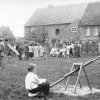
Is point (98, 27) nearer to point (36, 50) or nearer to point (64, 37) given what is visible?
point (64, 37)

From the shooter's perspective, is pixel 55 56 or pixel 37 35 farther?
pixel 37 35

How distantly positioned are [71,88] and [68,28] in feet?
171

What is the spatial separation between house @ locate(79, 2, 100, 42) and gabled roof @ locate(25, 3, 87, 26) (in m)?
10.4

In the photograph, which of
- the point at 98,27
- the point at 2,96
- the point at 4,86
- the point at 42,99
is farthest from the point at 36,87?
the point at 98,27

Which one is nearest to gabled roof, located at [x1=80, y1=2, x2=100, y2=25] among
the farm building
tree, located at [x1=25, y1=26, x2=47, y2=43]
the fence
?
the farm building

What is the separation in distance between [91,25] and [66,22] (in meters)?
12.6

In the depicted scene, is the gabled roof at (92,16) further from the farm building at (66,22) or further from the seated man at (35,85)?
the seated man at (35,85)

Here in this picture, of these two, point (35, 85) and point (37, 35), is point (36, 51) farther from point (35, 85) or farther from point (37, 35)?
point (37, 35)

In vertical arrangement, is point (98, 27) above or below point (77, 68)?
above

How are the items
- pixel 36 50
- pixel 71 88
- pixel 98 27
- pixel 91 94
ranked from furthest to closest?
pixel 98 27, pixel 36 50, pixel 71 88, pixel 91 94

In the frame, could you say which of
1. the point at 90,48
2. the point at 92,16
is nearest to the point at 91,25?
the point at 92,16

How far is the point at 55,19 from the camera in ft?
228

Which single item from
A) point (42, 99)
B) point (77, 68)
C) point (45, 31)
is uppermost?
point (45, 31)

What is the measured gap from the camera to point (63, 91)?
10.2 m
